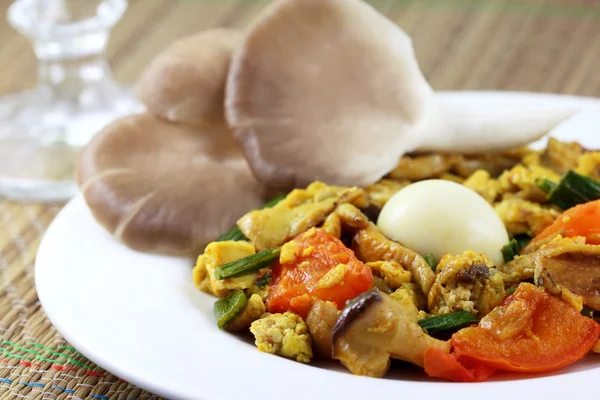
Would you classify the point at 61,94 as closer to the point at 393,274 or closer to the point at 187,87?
the point at 187,87

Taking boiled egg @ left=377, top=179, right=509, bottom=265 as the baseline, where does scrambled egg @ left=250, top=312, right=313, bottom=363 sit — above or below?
below

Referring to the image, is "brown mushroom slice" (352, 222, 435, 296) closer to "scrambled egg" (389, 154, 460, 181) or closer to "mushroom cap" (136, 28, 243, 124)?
"scrambled egg" (389, 154, 460, 181)

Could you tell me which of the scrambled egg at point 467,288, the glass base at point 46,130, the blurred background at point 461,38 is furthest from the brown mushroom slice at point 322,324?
the blurred background at point 461,38

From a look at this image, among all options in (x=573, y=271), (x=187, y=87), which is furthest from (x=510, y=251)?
(x=187, y=87)

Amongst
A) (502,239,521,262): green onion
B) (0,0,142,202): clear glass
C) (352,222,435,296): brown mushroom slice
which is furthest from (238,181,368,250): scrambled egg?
(0,0,142,202): clear glass

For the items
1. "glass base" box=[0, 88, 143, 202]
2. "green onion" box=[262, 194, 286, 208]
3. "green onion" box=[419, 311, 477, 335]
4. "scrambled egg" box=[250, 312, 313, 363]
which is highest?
"green onion" box=[419, 311, 477, 335]

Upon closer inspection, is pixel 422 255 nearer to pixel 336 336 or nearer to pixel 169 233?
pixel 336 336

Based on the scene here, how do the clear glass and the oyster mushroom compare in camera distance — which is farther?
the clear glass

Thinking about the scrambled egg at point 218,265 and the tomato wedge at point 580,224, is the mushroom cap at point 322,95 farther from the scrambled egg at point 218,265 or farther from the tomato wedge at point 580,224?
the tomato wedge at point 580,224
